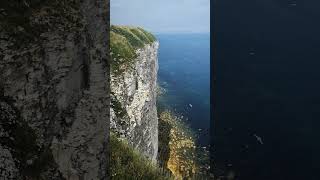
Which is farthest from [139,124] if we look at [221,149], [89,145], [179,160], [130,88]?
[89,145]

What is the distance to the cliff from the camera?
41.0 feet

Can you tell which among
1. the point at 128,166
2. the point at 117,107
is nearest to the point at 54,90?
the point at 128,166

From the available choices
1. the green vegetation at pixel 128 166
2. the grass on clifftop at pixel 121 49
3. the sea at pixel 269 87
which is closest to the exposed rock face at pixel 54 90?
the green vegetation at pixel 128 166

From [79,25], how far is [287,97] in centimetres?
2508

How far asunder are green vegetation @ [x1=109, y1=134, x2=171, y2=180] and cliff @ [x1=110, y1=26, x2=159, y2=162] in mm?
2716

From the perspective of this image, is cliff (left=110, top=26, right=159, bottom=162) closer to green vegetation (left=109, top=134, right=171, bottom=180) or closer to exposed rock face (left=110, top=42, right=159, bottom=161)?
exposed rock face (left=110, top=42, right=159, bottom=161)

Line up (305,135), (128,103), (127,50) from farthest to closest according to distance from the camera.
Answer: (305,135) → (127,50) → (128,103)

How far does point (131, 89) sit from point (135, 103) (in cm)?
88

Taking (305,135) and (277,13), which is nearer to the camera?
(305,135)

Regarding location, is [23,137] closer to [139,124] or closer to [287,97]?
[139,124]

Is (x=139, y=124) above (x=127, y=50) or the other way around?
the other way around

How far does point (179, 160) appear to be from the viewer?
27328 mm

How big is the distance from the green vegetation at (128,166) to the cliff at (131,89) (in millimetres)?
2716

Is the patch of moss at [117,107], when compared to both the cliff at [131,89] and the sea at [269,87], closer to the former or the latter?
the cliff at [131,89]
